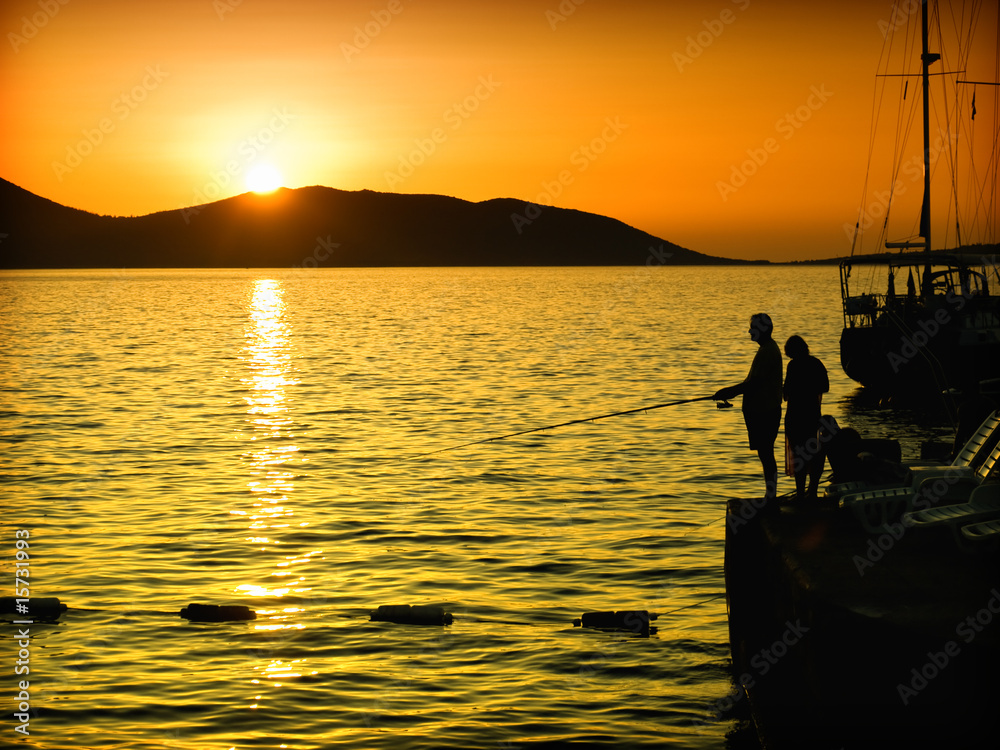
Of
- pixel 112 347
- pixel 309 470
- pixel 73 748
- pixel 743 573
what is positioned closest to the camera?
pixel 73 748

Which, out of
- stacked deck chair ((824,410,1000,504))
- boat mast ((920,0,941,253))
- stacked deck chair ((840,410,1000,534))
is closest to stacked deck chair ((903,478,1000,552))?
stacked deck chair ((840,410,1000,534))

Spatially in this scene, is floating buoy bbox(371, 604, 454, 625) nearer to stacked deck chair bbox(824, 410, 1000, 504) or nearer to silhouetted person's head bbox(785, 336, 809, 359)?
stacked deck chair bbox(824, 410, 1000, 504)

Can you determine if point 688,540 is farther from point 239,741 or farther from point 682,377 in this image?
point 682,377

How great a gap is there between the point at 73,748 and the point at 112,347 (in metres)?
52.1

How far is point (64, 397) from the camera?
35.2 m

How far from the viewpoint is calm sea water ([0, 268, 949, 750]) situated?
31.9ft

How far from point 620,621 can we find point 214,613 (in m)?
4.48

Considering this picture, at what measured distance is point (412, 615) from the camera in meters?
12.0

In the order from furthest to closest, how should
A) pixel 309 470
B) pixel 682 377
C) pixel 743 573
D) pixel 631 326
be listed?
pixel 631 326
pixel 682 377
pixel 309 470
pixel 743 573

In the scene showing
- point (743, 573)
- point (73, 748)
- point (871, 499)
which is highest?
point (871, 499)

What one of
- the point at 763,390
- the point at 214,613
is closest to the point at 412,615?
the point at 214,613

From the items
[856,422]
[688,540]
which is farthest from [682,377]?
[688,540]

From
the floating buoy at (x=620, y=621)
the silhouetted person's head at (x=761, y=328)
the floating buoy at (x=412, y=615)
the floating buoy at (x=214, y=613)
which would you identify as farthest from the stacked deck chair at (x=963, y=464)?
the floating buoy at (x=214, y=613)

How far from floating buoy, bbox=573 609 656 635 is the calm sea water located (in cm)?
15
